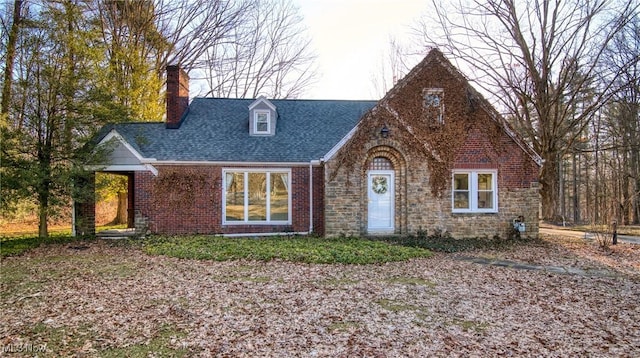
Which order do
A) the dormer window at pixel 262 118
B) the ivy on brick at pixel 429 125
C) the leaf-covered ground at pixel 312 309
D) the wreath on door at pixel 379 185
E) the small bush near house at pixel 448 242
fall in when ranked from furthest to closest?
the dormer window at pixel 262 118 → the wreath on door at pixel 379 185 → the ivy on brick at pixel 429 125 → the small bush near house at pixel 448 242 → the leaf-covered ground at pixel 312 309

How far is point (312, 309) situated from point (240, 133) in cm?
1136

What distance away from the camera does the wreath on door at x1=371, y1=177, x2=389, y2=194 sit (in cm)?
1421

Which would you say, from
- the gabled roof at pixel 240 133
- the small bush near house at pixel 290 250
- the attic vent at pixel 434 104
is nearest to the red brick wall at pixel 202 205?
the gabled roof at pixel 240 133

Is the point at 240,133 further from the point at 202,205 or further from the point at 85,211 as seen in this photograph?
the point at 85,211

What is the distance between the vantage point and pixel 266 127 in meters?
16.5

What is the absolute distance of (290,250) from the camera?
11.1 metres

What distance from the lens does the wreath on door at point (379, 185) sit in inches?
559

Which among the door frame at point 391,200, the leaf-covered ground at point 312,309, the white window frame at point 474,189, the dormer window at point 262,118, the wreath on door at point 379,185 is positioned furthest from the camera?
the dormer window at point 262,118

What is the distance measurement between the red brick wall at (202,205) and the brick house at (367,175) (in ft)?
0.12

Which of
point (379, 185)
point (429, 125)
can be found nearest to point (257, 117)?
point (379, 185)

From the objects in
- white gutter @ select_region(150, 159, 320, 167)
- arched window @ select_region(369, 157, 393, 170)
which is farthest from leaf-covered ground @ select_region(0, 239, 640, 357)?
white gutter @ select_region(150, 159, 320, 167)

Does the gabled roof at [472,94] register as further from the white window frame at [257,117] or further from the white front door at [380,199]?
the white window frame at [257,117]

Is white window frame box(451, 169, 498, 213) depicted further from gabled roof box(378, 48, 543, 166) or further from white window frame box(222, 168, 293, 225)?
white window frame box(222, 168, 293, 225)

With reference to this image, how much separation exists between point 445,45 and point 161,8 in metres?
17.3
